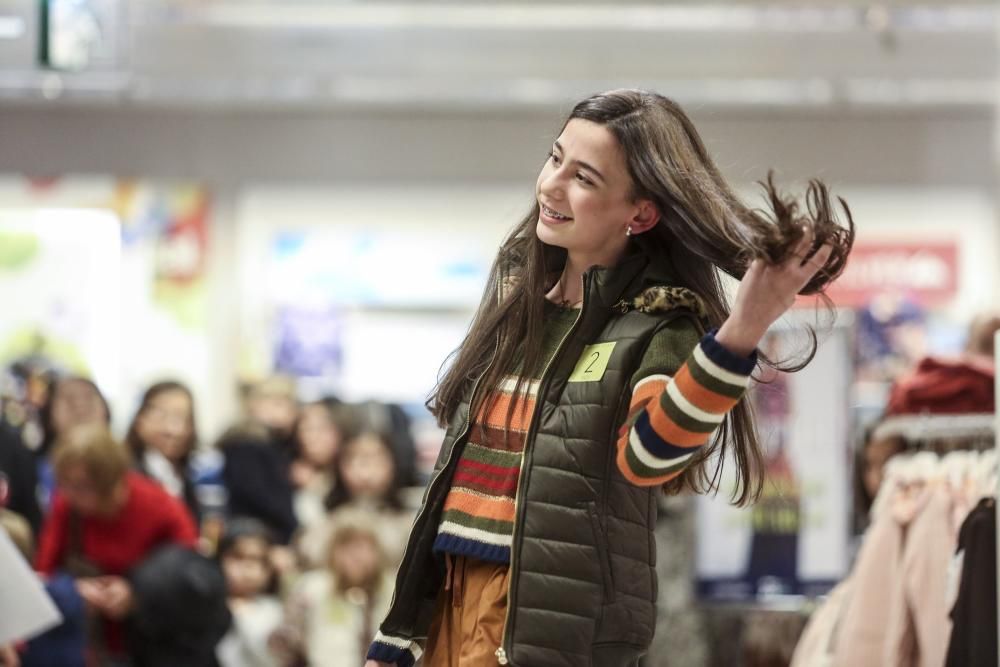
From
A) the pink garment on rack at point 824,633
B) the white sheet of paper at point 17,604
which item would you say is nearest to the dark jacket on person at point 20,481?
the white sheet of paper at point 17,604

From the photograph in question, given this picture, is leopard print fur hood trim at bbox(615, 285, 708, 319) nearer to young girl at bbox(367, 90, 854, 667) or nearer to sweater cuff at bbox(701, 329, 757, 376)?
young girl at bbox(367, 90, 854, 667)

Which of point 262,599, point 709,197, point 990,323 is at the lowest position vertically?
point 262,599

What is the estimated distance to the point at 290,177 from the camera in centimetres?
989

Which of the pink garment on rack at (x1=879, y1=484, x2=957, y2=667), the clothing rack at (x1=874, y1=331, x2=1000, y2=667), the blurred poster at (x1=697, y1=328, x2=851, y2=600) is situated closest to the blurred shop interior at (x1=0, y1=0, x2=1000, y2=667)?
the blurred poster at (x1=697, y1=328, x2=851, y2=600)

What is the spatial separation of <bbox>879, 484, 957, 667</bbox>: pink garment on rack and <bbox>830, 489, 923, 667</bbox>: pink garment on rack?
2 centimetres

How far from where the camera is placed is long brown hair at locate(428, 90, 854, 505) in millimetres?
2031

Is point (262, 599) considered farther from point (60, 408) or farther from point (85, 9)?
point (85, 9)

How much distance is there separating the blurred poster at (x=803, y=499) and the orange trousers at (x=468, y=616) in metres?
3.49

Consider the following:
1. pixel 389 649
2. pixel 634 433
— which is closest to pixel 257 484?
pixel 389 649

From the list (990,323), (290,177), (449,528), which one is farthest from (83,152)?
(449,528)

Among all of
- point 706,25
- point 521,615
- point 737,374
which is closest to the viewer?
point 737,374

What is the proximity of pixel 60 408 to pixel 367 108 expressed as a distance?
402 centimetres

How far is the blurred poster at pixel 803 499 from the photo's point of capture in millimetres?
5590

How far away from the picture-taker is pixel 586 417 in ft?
6.69
